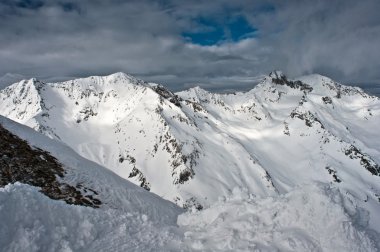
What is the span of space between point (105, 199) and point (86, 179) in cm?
239

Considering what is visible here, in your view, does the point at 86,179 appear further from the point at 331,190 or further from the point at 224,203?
the point at 331,190

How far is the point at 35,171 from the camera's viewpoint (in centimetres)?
2259

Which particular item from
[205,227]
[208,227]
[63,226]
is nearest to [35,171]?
[63,226]

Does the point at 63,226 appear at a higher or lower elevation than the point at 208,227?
higher

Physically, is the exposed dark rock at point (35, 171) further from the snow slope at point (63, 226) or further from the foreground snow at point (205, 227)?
the foreground snow at point (205, 227)

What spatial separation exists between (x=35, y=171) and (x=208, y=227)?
39.2 ft

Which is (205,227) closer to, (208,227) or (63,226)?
(208,227)

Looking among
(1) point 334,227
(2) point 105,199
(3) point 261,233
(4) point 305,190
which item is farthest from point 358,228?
(2) point 105,199

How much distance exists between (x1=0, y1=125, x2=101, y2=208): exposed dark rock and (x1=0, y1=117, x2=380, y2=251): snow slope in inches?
221

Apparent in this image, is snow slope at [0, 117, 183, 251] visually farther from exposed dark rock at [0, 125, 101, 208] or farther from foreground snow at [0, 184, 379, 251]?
exposed dark rock at [0, 125, 101, 208]

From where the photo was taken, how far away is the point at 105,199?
2416cm

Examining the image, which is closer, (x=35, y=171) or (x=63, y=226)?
(x=63, y=226)

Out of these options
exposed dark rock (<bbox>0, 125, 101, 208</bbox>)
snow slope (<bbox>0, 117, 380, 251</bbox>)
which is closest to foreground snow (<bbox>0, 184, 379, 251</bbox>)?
snow slope (<bbox>0, 117, 380, 251</bbox>)

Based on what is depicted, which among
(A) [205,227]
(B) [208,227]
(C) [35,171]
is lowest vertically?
(C) [35,171]
